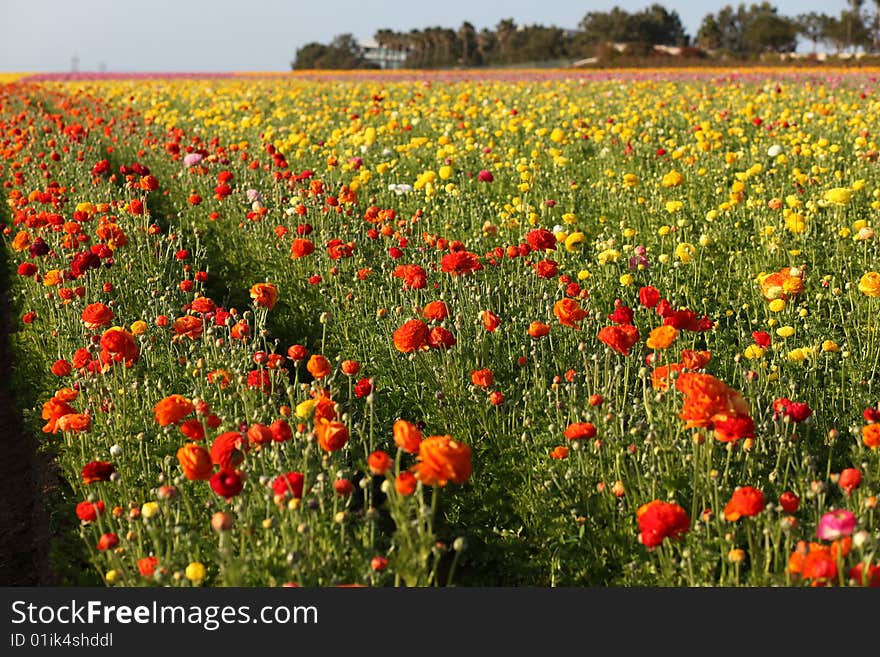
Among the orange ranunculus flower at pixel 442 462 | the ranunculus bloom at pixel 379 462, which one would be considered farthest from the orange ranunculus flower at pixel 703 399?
the ranunculus bloom at pixel 379 462

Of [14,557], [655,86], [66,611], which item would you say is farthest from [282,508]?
[655,86]

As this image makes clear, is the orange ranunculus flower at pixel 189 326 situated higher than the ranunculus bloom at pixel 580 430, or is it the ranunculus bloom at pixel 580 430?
the orange ranunculus flower at pixel 189 326

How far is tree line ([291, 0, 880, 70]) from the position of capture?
60.0 metres

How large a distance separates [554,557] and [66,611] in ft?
5.65

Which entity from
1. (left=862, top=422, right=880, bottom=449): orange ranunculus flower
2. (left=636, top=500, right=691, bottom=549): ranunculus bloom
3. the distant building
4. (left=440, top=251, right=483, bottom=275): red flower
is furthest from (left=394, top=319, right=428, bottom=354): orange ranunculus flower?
the distant building

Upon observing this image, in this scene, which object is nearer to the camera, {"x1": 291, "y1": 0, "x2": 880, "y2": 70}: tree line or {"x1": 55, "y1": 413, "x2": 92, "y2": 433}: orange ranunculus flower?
{"x1": 55, "y1": 413, "x2": 92, "y2": 433}: orange ranunculus flower

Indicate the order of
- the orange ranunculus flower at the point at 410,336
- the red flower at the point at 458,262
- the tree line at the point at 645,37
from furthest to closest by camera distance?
the tree line at the point at 645,37, the red flower at the point at 458,262, the orange ranunculus flower at the point at 410,336

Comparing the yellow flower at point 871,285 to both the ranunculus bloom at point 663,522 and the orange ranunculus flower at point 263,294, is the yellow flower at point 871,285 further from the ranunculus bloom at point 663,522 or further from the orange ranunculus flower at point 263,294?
Result: the orange ranunculus flower at point 263,294

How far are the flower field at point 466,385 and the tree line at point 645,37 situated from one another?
52.2 m

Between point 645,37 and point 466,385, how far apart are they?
65112 millimetres

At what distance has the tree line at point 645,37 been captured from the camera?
197 ft

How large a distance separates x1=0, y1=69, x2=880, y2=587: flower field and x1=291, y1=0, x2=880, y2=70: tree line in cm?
5219

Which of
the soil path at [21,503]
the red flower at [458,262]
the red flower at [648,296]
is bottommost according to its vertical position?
the soil path at [21,503]

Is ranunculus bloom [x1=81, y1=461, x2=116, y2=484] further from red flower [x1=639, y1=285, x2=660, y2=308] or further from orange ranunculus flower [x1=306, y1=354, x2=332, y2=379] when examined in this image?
red flower [x1=639, y1=285, x2=660, y2=308]
